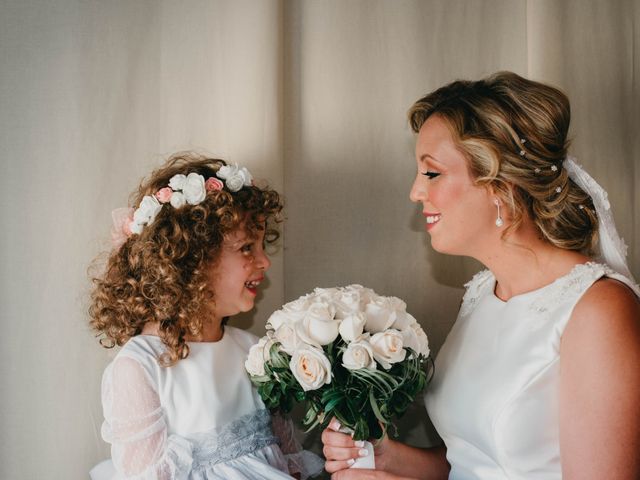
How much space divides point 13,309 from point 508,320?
1.58m

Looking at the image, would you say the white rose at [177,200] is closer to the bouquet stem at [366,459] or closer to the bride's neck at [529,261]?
the bouquet stem at [366,459]

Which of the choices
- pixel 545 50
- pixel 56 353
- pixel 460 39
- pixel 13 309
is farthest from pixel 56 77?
pixel 545 50

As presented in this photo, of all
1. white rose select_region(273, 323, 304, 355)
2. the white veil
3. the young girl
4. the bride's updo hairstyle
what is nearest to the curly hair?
the young girl

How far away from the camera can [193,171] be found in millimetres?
2117

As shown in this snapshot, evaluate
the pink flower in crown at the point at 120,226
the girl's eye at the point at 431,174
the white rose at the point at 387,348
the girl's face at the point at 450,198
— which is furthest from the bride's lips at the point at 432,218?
the pink flower in crown at the point at 120,226

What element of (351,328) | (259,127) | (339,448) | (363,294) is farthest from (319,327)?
(259,127)

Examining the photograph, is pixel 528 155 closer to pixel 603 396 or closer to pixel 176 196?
pixel 603 396

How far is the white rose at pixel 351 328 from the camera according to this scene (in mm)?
1672

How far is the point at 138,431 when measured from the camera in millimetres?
1808

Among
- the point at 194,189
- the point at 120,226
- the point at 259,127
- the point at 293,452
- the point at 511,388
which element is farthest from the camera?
the point at 259,127

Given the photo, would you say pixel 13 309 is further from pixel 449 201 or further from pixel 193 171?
pixel 449 201

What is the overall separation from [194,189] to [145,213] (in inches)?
6.5

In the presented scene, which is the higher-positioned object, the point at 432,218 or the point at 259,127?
the point at 259,127

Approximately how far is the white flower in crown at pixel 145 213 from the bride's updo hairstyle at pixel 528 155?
93 cm
